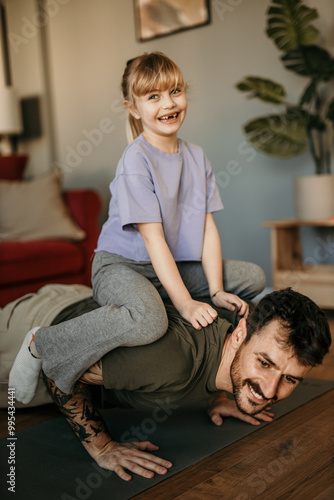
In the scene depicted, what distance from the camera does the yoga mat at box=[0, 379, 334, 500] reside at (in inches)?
44.8

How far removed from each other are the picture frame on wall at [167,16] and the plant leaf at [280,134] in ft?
3.21

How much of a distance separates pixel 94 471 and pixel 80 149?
3.23 metres

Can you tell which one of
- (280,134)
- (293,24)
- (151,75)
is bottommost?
(280,134)

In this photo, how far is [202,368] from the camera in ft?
4.31

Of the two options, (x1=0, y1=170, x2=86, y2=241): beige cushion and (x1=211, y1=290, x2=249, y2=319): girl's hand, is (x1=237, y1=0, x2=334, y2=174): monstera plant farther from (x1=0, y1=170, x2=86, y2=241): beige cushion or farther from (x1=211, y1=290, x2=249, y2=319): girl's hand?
(x1=211, y1=290, x2=249, y2=319): girl's hand

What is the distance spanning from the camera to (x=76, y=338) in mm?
1271

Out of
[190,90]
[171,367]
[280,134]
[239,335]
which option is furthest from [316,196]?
[171,367]

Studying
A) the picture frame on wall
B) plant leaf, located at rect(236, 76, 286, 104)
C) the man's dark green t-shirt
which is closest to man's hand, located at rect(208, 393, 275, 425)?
the man's dark green t-shirt

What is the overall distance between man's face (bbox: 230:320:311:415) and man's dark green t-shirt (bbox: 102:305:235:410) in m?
0.10

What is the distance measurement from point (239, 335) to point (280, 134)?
171 cm

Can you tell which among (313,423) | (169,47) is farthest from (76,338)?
(169,47)

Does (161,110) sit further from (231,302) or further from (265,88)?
(265,88)

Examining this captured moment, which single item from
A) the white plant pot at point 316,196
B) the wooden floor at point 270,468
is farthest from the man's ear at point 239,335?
the white plant pot at point 316,196

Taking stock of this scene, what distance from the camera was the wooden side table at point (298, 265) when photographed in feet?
8.90
